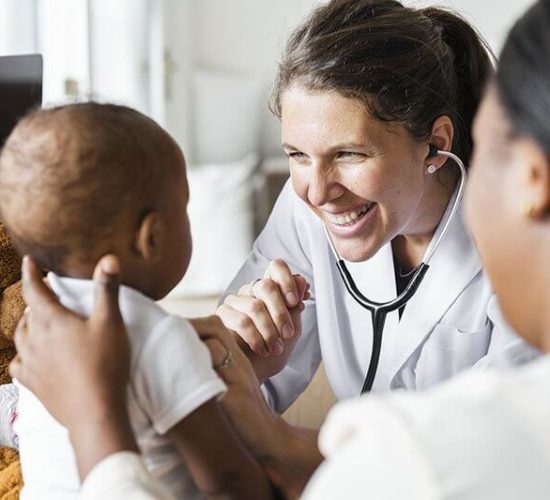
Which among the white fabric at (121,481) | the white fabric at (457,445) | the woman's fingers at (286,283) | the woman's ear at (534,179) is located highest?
the woman's ear at (534,179)

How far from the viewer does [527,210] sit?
73 centimetres

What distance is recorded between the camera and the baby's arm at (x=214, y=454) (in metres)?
0.94

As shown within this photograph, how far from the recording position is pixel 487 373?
0.66 metres

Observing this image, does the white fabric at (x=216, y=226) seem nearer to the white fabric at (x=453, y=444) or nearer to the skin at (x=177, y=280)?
the skin at (x=177, y=280)

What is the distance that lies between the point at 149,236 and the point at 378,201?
24.8 inches

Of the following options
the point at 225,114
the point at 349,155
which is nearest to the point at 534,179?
the point at 349,155

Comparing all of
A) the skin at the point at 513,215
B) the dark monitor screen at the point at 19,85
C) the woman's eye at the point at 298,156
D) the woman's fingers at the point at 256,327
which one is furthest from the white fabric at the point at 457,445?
the dark monitor screen at the point at 19,85

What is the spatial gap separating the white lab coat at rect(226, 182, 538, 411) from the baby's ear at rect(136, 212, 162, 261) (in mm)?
655

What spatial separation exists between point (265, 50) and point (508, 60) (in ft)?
14.8

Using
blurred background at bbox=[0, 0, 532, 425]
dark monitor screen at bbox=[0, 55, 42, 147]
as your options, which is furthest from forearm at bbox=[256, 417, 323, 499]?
blurred background at bbox=[0, 0, 532, 425]

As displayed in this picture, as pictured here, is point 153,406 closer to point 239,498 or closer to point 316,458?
point 239,498

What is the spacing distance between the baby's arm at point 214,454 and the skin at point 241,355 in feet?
0.26

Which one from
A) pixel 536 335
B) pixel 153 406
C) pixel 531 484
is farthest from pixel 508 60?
pixel 153 406

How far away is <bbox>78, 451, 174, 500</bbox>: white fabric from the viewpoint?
83 cm
